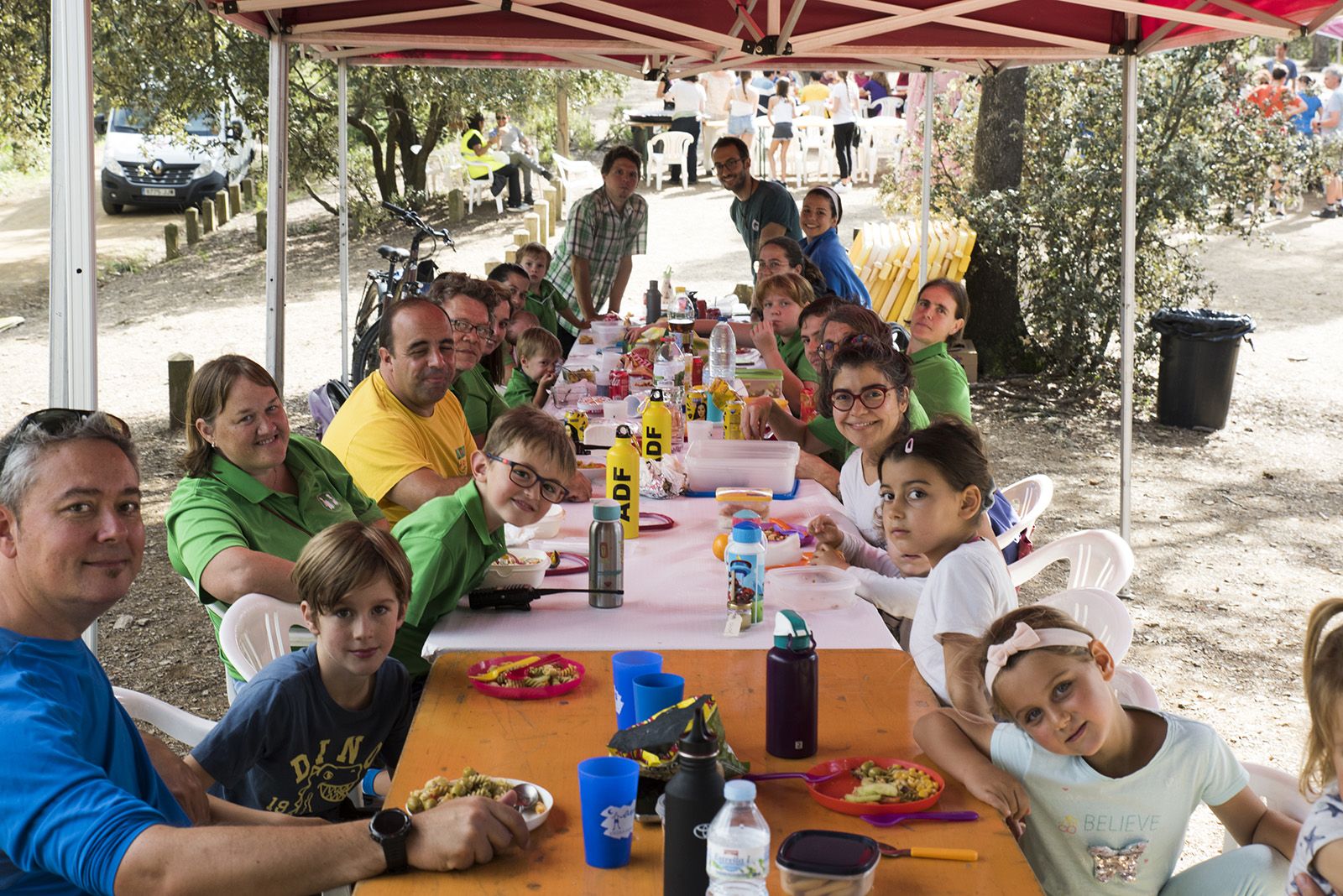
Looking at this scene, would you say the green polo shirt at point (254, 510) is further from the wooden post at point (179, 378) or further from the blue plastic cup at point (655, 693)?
the wooden post at point (179, 378)

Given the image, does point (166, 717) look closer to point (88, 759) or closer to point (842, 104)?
point (88, 759)

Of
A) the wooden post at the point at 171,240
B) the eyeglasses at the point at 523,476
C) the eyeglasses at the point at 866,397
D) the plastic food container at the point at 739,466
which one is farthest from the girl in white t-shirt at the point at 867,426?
the wooden post at the point at 171,240

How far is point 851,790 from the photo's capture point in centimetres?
221

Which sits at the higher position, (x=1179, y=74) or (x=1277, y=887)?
(x=1179, y=74)

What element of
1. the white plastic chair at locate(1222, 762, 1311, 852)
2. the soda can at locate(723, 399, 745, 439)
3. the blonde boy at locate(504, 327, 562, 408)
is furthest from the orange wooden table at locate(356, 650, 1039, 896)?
the blonde boy at locate(504, 327, 562, 408)

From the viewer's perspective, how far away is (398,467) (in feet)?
13.5

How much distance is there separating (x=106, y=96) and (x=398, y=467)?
921 cm

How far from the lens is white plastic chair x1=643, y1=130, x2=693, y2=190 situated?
20.9m

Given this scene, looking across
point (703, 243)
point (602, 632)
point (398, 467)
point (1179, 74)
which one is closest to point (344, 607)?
point (602, 632)

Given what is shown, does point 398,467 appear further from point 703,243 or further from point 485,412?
point 703,243

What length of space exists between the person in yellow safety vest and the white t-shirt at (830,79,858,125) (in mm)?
4783

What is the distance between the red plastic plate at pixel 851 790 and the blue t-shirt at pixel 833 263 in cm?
608

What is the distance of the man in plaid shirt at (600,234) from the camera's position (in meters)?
8.91

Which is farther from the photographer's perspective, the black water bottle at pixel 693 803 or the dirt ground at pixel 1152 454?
the dirt ground at pixel 1152 454
